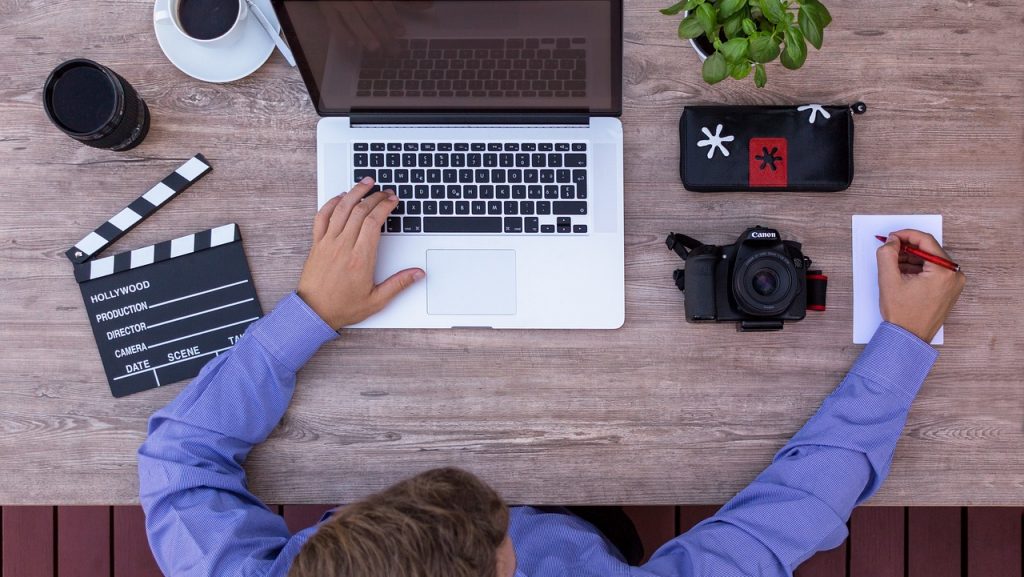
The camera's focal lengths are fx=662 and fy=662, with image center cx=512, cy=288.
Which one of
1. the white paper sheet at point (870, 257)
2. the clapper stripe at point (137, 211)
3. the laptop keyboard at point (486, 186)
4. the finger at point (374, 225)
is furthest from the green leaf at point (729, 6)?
the clapper stripe at point (137, 211)

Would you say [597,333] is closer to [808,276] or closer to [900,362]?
[808,276]

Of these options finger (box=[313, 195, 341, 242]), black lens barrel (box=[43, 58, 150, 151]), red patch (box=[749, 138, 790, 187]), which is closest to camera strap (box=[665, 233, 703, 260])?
red patch (box=[749, 138, 790, 187])

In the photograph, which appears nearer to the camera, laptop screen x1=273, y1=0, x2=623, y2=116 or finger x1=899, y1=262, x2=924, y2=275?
laptop screen x1=273, y1=0, x2=623, y2=116

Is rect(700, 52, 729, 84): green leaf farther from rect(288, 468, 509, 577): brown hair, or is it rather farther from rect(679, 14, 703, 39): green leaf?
rect(288, 468, 509, 577): brown hair

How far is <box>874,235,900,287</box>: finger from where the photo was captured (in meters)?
0.83

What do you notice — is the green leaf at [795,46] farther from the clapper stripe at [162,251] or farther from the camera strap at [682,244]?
the clapper stripe at [162,251]

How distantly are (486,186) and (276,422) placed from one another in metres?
0.41

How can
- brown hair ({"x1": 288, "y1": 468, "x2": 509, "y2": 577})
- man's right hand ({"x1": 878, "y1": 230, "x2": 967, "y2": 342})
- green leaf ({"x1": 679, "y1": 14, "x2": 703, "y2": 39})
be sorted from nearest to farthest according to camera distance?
brown hair ({"x1": 288, "y1": 468, "x2": 509, "y2": 577}) < green leaf ({"x1": 679, "y1": 14, "x2": 703, "y2": 39}) < man's right hand ({"x1": 878, "y1": 230, "x2": 967, "y2": 342})

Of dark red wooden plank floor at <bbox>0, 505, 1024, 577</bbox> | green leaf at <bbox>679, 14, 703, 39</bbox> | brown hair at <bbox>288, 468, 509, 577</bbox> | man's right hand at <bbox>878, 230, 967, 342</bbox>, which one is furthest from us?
dark red wooden plank floor at <bbox>0, 505, 1024, 577</bbox>

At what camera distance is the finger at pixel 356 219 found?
0.83 metres

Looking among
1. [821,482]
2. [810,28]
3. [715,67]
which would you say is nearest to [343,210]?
[715,67]

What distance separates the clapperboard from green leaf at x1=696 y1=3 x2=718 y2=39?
63cm

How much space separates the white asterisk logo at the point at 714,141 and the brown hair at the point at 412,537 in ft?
1.70

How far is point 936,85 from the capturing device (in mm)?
883
